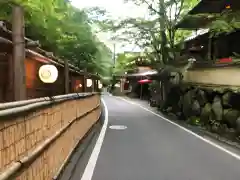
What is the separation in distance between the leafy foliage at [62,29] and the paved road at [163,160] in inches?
194

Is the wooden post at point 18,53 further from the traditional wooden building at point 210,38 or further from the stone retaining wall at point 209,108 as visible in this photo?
the traditional wooden building at point 210,38

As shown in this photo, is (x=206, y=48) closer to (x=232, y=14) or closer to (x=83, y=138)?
(x=232, y=14)

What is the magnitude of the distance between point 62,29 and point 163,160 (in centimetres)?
1193

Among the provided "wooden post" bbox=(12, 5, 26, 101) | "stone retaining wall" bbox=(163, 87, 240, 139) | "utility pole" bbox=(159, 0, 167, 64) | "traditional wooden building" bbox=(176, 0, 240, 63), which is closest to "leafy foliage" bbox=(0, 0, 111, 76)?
"wooden post" bbox=(12, 5, 26, 101)

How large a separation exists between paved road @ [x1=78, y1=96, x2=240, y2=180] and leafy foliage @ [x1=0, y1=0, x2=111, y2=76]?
4.94 metres

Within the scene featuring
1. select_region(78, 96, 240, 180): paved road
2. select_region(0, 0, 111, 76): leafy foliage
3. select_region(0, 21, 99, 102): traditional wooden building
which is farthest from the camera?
select_region(0, 0, 111, 76): leafy foliage

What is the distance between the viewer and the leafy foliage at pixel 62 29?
1260 centimetres

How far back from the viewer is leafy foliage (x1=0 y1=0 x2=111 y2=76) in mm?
12600

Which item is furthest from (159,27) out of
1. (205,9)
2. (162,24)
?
(205,9)

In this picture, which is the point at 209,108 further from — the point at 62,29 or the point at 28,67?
the point at 28,67

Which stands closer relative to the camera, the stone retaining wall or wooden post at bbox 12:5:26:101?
wooden post at bbox 12:5:26:101

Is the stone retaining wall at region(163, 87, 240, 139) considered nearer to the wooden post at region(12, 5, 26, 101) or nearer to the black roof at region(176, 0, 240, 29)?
the black roof at region(176, 0, 240, 29)

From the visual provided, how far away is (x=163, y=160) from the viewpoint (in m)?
9.85

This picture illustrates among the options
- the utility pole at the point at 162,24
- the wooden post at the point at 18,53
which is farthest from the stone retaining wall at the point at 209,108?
the wooden post at the point at 18,53
